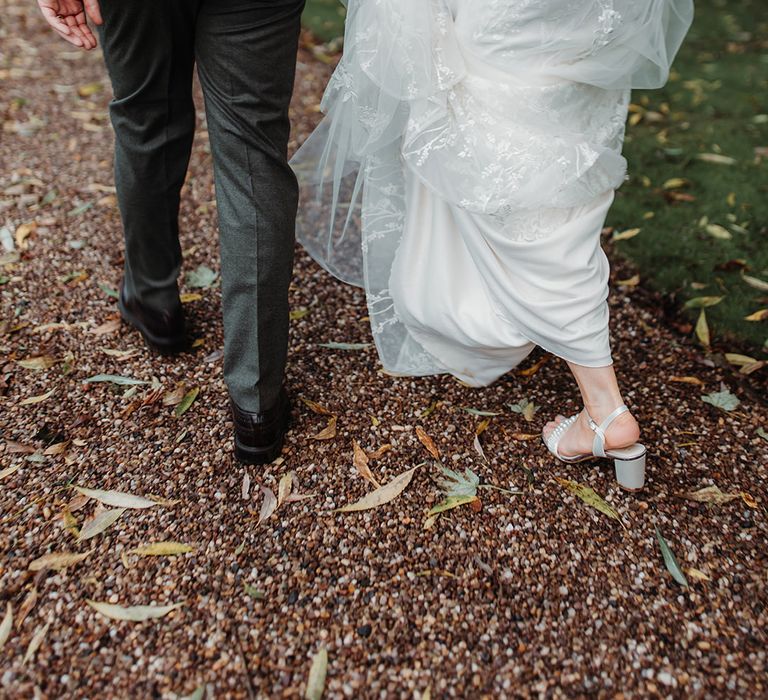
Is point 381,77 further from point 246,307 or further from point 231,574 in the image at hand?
point 231,574

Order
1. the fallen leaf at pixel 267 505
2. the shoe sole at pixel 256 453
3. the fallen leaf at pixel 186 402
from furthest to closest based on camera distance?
the fallen leaf at pixel 186 402 → the shoe sole at pixel 256 453 → the fallen leaf at pixel 267 505

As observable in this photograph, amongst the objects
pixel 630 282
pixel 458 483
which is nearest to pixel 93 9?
pixel 458 483

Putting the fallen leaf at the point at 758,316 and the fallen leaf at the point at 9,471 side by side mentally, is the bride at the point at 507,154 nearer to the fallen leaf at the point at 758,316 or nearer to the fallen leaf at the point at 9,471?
the fallen leaf at the point at 758,316

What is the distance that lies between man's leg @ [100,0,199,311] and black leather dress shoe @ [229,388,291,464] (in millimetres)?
603

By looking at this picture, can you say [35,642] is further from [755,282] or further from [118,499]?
[755,282]

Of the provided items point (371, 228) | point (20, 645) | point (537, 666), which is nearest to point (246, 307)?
point (371, 228)

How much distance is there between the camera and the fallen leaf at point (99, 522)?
6.04ft

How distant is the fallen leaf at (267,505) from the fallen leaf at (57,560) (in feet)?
1.41

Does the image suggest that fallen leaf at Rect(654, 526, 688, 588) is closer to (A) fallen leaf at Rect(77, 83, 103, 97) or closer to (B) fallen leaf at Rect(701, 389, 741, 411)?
(B) fallen leaf at Rect(701, 389, 741, 411)

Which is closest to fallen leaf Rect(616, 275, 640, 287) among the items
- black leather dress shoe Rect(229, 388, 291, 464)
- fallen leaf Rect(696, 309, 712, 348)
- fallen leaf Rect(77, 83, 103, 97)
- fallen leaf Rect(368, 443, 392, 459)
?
fallen leaf Rect(696, 309, 712, 348)

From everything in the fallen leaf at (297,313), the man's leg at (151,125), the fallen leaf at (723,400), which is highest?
the man's leg at (151,125)

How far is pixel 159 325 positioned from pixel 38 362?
422 mm

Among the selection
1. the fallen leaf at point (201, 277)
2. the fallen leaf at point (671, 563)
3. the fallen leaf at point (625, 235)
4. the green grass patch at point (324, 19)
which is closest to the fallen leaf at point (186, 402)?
the fallen leaf at point (201, 277)

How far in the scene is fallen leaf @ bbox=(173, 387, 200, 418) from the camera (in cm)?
222
